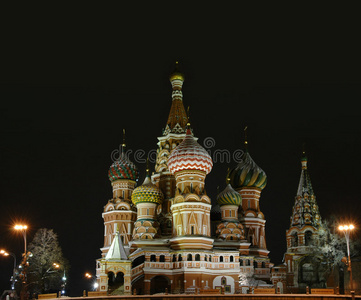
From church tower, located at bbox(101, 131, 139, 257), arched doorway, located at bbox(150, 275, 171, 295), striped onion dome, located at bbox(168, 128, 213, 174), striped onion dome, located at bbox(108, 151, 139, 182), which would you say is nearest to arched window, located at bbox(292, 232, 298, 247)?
striped onion dome, located at bbox(168, 128, 213, 174)

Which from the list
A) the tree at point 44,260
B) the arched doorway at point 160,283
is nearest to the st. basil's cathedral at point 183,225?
the arched doorway at point 160,283

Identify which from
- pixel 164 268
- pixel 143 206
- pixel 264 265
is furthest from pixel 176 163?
pixel 264 265

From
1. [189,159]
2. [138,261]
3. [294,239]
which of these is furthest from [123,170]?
[294,239]

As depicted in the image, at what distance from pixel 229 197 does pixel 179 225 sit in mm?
6839

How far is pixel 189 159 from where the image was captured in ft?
144

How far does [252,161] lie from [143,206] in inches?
482

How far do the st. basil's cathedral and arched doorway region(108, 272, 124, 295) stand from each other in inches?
3.0

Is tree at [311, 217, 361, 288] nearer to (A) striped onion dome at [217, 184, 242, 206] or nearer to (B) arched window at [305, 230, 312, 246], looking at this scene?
(B) arched window at [305, 230, 312, 246]

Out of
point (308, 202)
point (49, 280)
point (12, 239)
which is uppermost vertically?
point (308, 202)

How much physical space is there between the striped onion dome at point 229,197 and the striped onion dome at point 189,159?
4275 mm

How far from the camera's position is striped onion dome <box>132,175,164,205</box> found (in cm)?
4634

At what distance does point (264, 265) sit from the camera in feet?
158

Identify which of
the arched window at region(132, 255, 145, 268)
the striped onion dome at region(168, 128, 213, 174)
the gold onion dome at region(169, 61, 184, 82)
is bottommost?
the arched window at region(132, 255, 145, 268)

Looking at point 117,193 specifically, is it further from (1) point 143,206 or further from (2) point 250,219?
(2) point 250,219
